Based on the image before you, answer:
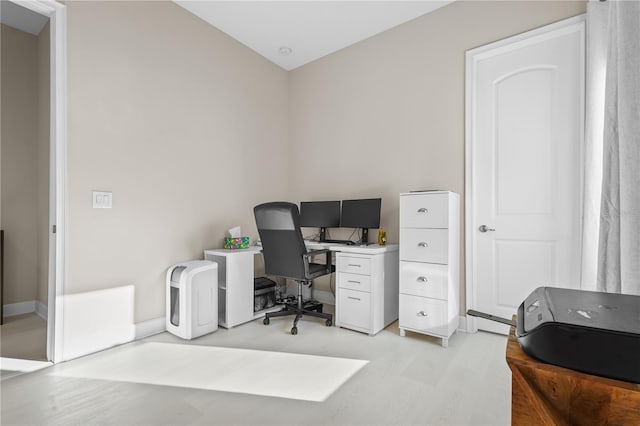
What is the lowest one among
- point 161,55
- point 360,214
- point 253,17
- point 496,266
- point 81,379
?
point 81,379

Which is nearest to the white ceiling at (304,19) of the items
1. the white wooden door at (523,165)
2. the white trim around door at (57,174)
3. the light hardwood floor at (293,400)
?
the white wooden door at (523,165)

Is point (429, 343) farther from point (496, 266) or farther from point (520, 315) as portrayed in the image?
point (520, 315)

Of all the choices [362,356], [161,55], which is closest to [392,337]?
[362,356]

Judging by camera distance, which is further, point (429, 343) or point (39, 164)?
point (39, 164)

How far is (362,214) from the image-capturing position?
3.25 metres

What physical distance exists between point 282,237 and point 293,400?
4.47ft

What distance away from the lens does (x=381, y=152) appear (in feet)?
11.0

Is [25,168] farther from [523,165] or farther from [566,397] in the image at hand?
[523,165]

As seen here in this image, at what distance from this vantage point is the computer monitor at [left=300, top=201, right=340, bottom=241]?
138 inches

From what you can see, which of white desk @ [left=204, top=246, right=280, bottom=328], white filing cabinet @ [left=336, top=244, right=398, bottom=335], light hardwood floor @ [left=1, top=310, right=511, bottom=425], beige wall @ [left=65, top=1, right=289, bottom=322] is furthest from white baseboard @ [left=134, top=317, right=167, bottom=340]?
white filing cabinet @ [left=336, top=244, right=398, bottom=335]

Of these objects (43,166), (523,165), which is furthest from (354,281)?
(43,166)

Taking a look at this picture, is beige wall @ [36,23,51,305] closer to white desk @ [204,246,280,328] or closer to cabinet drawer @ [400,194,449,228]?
white desk @ [204,246,280,328]

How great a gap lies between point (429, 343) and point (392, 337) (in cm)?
30

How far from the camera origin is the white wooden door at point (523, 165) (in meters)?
2.36
